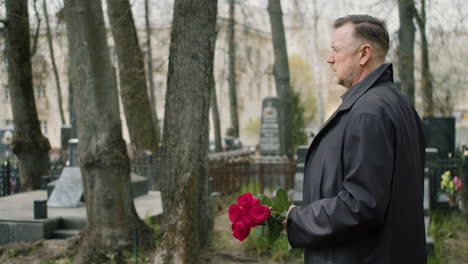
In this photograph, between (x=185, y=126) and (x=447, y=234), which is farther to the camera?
(x=447, y=234)

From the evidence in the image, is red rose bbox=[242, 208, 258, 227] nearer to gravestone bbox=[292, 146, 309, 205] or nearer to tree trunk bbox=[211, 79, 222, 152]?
gravestone bbox=[292, 146, 309, 205]

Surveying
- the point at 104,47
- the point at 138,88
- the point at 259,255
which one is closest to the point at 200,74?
the point at 104,47

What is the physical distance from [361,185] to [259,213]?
582 mm

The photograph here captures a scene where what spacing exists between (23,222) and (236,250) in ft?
10.6

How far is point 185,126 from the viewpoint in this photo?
5984 millimetres

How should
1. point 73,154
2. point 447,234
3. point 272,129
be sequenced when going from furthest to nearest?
point 272,129 → point 73,154 → point 447,234

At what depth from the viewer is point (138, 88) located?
13797 mm

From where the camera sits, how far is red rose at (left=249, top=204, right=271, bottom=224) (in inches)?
100

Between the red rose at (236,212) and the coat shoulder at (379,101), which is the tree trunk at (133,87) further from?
the coat shoulder at (379,101)

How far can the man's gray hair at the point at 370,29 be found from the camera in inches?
94.0

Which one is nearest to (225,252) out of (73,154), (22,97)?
(73,154)

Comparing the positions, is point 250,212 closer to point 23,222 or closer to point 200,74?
point 200,74

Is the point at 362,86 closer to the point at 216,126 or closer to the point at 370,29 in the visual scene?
the point at 370,29

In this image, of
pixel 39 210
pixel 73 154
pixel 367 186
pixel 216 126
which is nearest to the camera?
pixel 367 186
